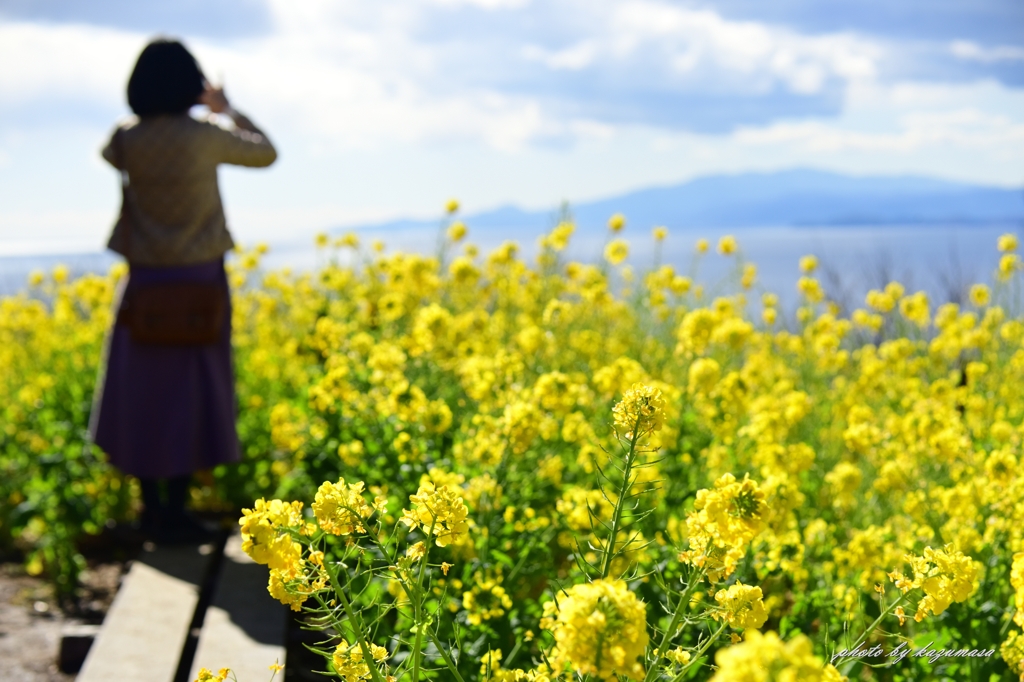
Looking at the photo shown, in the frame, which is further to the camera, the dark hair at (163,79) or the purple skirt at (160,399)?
the purple skirt at (160,399)

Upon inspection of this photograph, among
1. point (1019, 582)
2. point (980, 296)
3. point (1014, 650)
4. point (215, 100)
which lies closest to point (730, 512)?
point (1019, 582)

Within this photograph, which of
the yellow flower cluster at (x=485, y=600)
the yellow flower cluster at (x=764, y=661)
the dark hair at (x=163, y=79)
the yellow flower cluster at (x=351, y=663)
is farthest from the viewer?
the dark hair at (x=163, y=79)

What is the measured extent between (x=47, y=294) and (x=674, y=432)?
16.4 ft

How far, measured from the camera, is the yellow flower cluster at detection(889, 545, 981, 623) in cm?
135

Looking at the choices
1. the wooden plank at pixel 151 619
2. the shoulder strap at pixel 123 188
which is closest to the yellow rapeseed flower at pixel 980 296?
the wooden plank at pixel 151 619

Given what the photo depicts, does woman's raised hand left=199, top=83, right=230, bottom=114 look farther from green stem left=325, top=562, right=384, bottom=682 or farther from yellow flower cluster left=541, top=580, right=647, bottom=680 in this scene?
yellow flower cluster left=541, top=580, right=647, bottom=680

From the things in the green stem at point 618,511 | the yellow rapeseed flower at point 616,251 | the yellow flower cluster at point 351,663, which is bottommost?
the yellow flower cluster at point 351,663

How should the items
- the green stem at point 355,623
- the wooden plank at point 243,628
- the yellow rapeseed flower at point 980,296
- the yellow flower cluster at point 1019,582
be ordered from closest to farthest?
the green stem at point 355,623 < the yellow flower cluster at point 1019,582 < the wooden plank at point 243,628 < the yellow rapeseed flower at point 980,296

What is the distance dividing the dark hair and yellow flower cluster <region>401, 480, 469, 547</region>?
8.47 feet

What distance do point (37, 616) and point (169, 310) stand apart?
3.66 ft

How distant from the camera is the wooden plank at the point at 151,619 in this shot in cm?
244

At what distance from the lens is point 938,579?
1.37 metres

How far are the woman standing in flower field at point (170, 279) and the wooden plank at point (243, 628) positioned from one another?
1.74ft

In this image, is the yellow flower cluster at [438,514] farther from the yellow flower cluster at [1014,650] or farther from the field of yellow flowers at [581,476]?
the yellow flower cluster at [1014,650]
